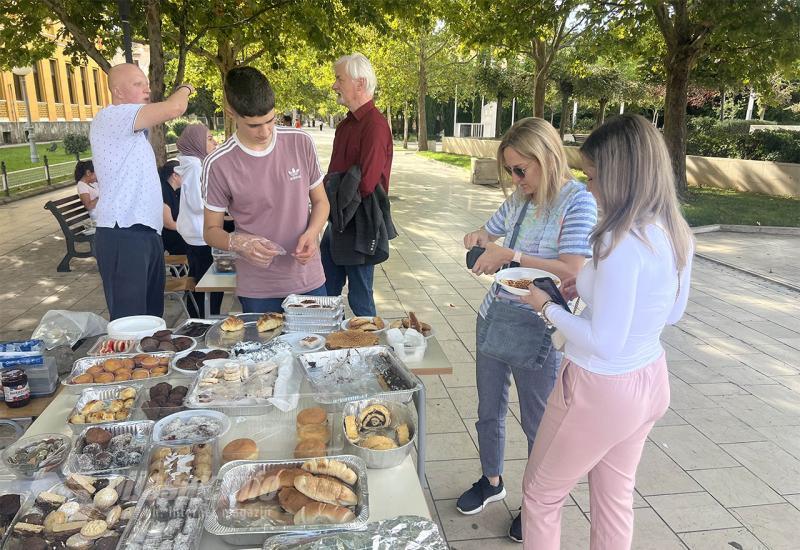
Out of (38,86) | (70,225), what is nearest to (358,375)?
(70,225)

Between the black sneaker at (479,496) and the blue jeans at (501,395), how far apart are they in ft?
0.21

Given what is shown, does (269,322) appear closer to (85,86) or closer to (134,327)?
(134,327)

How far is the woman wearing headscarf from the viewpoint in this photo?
436 centimetres

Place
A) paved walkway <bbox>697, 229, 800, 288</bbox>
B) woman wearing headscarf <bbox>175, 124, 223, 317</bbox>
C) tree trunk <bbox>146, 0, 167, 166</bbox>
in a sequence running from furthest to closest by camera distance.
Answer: paved walkway <bbox>697, 229, 800, 288</bbox> < tree trunk <bbox>146, 0, 167, 166</bbox> < woman wearing headscarf <bbox>175, 124, 223, 317</bbox>

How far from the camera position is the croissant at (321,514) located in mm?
1377

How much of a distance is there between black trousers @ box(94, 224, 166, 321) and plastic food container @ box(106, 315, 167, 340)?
0.59m

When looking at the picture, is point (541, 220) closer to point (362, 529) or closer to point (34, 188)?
point (362, 529)

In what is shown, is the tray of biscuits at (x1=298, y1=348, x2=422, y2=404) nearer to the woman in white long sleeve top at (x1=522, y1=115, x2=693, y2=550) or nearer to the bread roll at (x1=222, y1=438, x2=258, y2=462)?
the bread roll at (x1=222, y1=438, x2=258, y2=462)

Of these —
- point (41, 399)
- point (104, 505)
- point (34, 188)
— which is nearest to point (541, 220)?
point (104, 505)

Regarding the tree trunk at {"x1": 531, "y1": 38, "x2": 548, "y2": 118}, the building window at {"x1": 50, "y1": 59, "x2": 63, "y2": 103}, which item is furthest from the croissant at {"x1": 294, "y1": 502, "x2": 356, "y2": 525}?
the building window at {"x1": 50, "y1": 59, "x2": 63, "y2": 103}

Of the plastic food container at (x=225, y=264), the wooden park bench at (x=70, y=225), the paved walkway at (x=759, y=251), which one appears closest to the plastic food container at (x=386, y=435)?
the plastic food container at (x=225, y=264)

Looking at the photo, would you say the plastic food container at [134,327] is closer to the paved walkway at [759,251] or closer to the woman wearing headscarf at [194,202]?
the woman wearing headscarf at [194,202]

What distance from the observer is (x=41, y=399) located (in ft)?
7.32

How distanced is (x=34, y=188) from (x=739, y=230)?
15606mm
